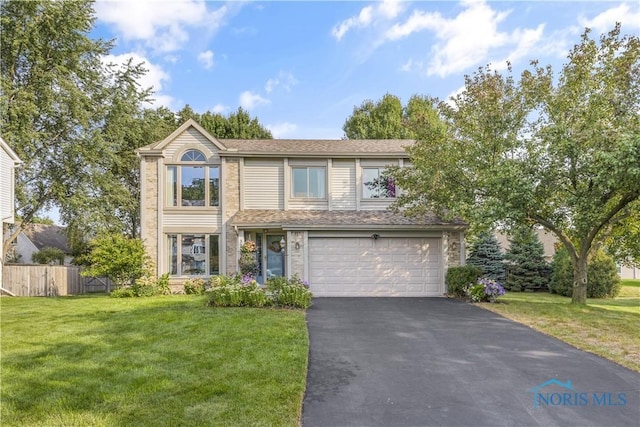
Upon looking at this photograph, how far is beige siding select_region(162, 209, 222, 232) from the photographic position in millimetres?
15367

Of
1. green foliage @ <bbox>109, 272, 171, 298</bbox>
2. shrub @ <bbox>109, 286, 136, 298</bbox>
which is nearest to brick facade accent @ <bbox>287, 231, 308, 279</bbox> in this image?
green foliage @ <bbox>109, 272, 171, 298</bbox>

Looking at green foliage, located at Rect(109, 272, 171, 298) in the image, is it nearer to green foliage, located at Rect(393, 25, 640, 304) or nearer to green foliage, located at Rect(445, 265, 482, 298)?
green foliage, located at Rect(393, 25, 640, 304)

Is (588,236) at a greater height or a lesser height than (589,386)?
greater

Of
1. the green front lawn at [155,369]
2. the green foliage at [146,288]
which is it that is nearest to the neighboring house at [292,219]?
the green foliage at [146,288]

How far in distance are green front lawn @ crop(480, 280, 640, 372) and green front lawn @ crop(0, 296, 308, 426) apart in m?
5.38

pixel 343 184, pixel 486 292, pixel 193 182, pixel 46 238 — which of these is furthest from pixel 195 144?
pixel 46 238

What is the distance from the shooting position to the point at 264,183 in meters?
15.9

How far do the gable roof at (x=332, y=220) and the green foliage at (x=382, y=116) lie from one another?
57.0 ft

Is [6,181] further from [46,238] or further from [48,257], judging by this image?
[46,238]

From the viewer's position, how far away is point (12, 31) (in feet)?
57.7

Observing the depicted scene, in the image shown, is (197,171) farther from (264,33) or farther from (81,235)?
(81,235)

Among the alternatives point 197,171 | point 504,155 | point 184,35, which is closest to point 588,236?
point 504,155

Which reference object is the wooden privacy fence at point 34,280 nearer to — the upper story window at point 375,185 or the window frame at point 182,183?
the window frame at point 182,183

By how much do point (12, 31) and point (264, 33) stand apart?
13.3 metres
